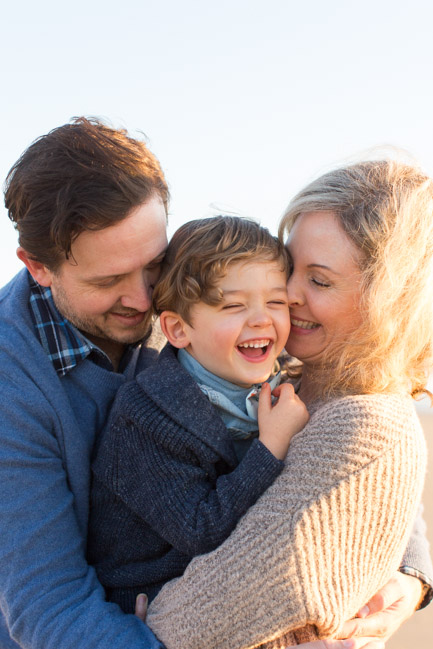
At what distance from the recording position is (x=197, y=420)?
1.92 meters

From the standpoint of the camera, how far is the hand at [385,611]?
1.87m

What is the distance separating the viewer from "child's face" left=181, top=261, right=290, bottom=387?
203 centimetres

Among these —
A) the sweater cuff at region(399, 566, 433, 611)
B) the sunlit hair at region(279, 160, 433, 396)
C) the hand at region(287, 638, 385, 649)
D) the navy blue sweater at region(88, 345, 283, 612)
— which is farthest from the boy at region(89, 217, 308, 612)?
the sweater cuff at region(399, 566, 433, 611)

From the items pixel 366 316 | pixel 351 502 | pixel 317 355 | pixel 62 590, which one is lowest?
pixel 62 590

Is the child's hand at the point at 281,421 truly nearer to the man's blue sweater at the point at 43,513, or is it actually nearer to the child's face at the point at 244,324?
the child's face at the point at 244,324

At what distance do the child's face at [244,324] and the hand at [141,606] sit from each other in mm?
850

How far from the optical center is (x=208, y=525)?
1741 mm

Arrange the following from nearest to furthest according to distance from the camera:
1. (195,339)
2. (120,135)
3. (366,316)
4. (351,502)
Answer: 1. (351,502)
2. (366,316)
3. (195,339)
4. (120,135)

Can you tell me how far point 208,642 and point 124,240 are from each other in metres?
1.45

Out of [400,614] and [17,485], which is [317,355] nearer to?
[400,614]

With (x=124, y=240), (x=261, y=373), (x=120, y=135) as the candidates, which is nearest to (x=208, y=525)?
(x=261, y=373)

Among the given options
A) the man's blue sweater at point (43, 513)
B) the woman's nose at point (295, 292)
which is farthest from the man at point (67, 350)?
the woman's nose at point (295, 292)

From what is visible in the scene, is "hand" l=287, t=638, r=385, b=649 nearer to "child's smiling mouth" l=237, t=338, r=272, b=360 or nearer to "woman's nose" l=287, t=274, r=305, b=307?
"child's smiling mouth" l=237, t=338, r=272, b=360

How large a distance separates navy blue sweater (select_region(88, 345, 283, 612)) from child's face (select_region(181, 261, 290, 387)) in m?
0.16
